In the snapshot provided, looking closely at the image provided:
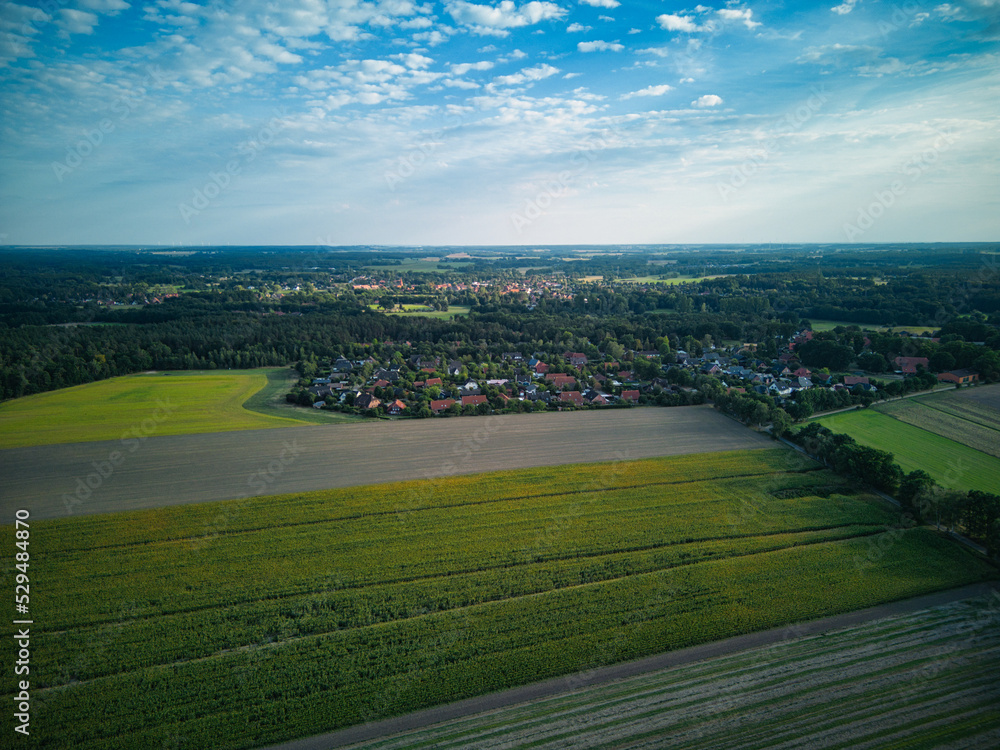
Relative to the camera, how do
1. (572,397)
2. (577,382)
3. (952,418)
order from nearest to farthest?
(952,418)
(572,397)
(577,382)

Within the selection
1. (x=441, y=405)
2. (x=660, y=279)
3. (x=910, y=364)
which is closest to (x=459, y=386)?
(x=441, y=405)

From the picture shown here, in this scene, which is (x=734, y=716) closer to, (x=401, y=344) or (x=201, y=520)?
(x=201, y=520)

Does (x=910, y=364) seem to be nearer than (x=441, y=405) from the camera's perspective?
No

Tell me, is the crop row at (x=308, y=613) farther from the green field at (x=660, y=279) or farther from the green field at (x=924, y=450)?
the green field at (x=660, y=279)

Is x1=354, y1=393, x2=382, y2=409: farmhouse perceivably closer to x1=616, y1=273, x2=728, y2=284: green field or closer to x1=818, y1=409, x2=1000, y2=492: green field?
x1=818, y1=409, x2=1000, y2=492: green field

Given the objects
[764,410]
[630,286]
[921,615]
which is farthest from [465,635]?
[630,286]

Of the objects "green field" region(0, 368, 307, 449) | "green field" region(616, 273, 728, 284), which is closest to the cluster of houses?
"green field" region(0, 368, 307, 449)

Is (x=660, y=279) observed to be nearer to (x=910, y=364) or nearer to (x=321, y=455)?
(x=910, y=364)

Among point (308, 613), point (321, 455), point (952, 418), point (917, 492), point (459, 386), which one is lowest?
point (308, 613)
